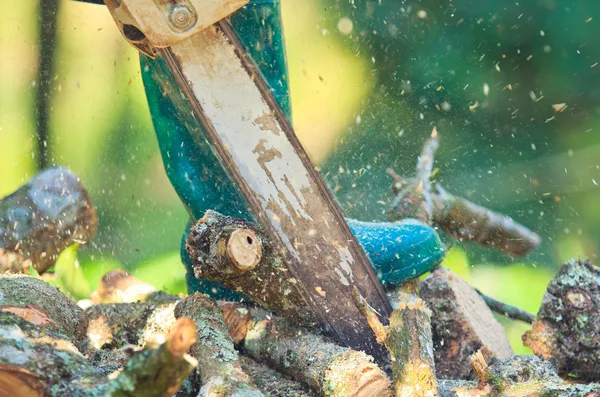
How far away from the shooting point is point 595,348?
6.97 feet

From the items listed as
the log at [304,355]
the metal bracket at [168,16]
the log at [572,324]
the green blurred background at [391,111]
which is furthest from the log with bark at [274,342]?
the green blurred background at [391,111]

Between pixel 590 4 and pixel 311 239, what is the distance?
3.53 metres

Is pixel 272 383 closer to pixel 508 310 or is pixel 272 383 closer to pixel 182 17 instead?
pixel 182 17

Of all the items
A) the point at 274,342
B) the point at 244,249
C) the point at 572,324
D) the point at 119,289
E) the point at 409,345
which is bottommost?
the point at 572,324

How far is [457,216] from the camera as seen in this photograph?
2.60m

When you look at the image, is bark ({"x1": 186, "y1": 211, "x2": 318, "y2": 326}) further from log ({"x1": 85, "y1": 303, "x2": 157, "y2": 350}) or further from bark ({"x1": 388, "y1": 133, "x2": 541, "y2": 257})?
bark ({"x1": 388, "y1": 133, "x2": 541, "y2": 257})

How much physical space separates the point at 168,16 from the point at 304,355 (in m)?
0.85

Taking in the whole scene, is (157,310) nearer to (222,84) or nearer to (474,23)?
(222,84)

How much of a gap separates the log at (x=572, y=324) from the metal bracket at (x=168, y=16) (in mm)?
1282

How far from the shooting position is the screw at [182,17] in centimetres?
164

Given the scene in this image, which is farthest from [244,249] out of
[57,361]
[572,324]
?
[572,324]

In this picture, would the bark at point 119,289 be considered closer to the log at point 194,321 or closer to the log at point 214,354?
the log at point 194,321

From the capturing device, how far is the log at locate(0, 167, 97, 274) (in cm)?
263

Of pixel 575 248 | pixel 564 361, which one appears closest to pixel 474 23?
pixel 575 248
